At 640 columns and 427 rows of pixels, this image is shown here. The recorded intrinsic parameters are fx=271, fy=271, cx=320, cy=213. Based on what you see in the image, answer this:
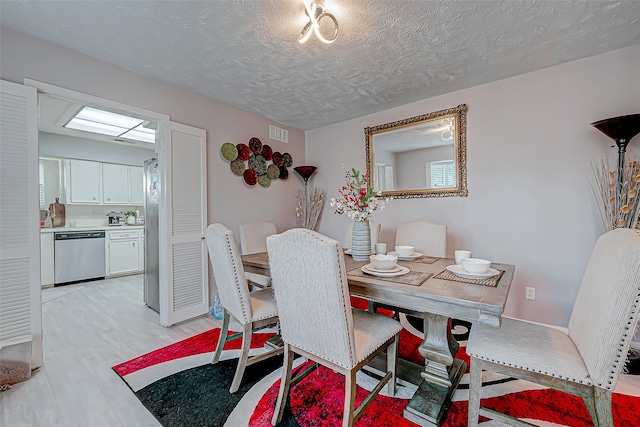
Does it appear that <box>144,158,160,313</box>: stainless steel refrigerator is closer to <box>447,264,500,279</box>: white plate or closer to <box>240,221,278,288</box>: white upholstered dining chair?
<box>240,221,278,288</box>: white upholstered dining chair

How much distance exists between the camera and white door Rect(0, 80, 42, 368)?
1.85 meters

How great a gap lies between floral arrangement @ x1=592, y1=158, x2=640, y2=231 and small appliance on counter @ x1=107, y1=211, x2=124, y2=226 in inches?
276

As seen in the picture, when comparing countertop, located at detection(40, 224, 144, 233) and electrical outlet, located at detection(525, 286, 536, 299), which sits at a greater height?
countertop, located at detection(40, 224, 144, 233)

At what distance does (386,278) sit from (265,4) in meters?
1.86

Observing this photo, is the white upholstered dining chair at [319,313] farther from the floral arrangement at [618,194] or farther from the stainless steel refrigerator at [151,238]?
A: the stainless steel refrigerator at [151,238]

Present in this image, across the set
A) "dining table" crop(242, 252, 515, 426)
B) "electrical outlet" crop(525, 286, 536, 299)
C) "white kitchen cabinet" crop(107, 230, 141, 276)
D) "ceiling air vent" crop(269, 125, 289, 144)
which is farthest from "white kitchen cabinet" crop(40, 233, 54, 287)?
"electrical outlet" crop(525, 286, 536, 299)

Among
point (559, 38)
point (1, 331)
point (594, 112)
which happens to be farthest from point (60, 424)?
point (594, 112)

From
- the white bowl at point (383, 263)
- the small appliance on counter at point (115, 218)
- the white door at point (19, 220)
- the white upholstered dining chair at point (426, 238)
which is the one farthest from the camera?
the small appliance on counter at point (115, 218)

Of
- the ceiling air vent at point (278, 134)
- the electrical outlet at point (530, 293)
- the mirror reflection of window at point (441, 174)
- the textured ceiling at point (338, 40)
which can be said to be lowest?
the electrical outlet at point (530, 293)

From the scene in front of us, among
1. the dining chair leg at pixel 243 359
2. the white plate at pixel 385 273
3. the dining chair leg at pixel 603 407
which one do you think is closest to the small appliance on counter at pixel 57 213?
the dining chair leg at pixel 243 359

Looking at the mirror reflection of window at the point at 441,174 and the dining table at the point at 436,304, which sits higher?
the mirror reflection of window at the point at 441,174

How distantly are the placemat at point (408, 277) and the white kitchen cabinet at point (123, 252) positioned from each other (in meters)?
4.89

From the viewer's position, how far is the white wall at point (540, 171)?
2357mm

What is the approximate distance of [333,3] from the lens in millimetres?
1709
